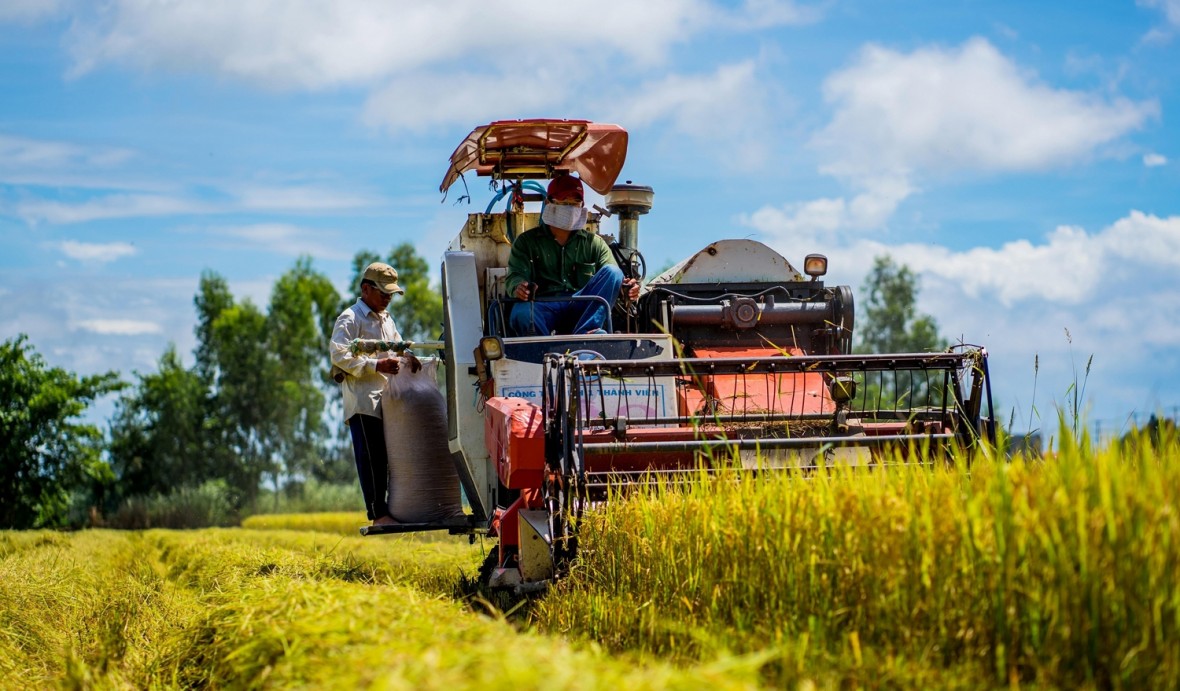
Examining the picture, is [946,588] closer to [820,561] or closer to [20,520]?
[820,561]

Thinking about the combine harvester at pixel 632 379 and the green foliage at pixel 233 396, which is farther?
the green foliage at pixel 233 396

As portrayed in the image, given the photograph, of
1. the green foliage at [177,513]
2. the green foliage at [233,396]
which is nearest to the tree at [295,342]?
the green foliage at [233,396]

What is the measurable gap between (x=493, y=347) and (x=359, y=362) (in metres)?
1.44

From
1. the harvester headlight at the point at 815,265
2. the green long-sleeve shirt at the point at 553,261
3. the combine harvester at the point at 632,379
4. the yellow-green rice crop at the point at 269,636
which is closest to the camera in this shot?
the yellow-green rice crop at the point at 269,636

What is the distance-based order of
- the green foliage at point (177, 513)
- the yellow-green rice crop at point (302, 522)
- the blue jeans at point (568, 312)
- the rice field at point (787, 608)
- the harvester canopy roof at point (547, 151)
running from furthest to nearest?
the green foliage at point (177, 513), the yellow-green rice crop at point (302, 522), the harvester canopy roof at point (547, 151), the blue jeans at point (568, 312), the rice field at point (787, 608)

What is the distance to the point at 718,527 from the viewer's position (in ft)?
19.0

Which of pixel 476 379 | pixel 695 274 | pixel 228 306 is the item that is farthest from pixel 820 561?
pixel 228 306

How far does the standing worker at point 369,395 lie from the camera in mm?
10062

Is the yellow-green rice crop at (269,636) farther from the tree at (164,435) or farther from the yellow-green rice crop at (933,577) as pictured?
the tree at (164,435)

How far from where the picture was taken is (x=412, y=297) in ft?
175

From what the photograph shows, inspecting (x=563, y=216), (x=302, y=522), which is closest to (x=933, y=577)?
(x=563, y=216)

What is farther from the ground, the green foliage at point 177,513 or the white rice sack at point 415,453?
the white rice sack at point 415,453

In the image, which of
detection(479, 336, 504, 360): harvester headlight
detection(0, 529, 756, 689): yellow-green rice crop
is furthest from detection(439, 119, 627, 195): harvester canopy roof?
detection(0, 529, 756, 689): yellow-green rice crop

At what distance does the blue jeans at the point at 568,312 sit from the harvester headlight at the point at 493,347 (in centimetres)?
55
